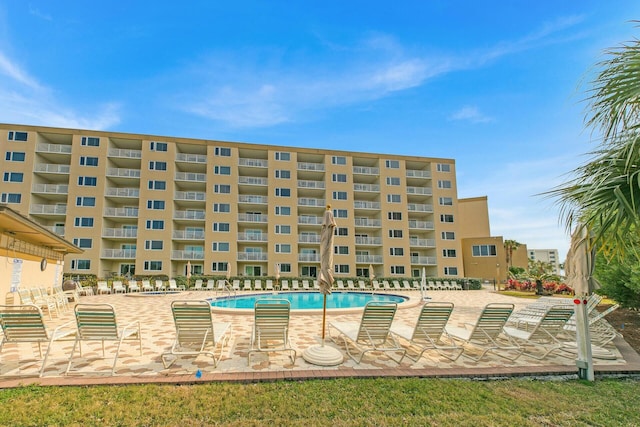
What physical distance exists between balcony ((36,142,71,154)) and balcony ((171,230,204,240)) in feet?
40.8

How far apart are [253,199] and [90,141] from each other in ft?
52.7

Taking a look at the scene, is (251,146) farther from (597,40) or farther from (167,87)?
(597,40)

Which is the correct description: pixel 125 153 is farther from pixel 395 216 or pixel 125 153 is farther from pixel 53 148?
pixel 395 216

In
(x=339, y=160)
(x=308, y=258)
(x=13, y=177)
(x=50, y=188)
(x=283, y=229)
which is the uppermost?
(x=339, y=160)

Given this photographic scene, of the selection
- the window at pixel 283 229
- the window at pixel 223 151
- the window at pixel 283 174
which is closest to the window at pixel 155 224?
the window at pixel 223 151

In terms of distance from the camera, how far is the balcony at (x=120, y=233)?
95.1ft

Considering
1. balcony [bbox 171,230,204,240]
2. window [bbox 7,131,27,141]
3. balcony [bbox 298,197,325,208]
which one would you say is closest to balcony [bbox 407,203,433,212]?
balcony [bbox 298,197,325,208]

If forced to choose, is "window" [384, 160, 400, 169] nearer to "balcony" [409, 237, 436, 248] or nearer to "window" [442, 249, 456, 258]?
"balcony" [409, 237, 436, 248]

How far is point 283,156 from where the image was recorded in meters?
33.9

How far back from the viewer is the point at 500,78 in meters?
12.1

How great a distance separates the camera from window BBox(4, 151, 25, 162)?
A: 1122 inches

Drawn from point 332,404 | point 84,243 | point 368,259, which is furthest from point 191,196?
point 332,404

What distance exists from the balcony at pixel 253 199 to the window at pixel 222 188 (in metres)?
1.34

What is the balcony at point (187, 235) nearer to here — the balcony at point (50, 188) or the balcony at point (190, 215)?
the balcony at point (190, 215)
